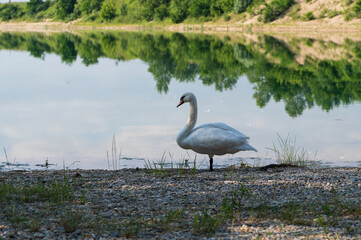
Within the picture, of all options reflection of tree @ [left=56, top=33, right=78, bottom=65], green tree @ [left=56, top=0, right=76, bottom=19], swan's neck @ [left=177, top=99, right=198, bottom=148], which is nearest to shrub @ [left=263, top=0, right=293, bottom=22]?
reflection of tree @ [left=56, top=33, right=78, bottom=65]

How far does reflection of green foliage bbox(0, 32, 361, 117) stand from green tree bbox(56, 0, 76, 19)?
10487cm

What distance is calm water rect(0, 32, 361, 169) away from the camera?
16.1 meters

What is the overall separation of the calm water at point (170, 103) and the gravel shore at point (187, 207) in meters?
4.03

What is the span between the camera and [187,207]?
8.23m

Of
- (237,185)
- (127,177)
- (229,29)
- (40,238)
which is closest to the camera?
(40,238)

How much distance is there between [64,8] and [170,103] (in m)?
149

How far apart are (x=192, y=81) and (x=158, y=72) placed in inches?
187

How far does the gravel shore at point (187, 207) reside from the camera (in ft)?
22.6

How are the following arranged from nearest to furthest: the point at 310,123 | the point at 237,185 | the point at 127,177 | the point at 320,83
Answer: the point at 237,185
the point at 127,177
the point at 310,123
the point at 320,83

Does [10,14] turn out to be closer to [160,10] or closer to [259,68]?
[160,10]

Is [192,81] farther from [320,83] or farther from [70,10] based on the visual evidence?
[70,10]

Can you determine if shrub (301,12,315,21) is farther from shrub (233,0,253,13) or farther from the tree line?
shrub (233,0,253,13)

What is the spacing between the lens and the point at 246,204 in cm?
834

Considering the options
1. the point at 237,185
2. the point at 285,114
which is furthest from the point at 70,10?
the point at 237,185
